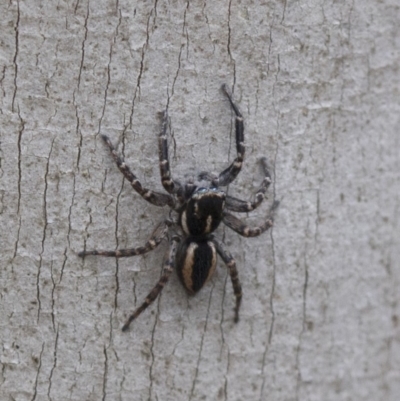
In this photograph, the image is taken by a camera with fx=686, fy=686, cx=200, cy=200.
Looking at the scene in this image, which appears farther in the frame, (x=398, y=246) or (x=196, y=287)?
(x=398, y=246)

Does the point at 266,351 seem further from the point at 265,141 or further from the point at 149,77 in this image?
the point at 149,77

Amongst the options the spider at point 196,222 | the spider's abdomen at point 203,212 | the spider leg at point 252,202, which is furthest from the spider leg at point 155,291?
the spider leg at point 252,202

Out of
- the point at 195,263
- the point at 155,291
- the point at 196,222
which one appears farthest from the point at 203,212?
the point at 155,291

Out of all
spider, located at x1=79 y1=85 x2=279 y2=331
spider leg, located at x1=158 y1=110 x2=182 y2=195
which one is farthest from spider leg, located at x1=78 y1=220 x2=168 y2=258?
spider leg, located at x1=158 y1=110 x2=182 y2=195

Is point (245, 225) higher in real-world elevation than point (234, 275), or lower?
higher

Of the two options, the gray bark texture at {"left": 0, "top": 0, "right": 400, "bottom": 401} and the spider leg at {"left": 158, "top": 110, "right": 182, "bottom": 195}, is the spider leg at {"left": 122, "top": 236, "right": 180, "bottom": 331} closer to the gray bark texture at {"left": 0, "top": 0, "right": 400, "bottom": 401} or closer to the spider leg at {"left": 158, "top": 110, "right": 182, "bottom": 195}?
the gray bark texture at {"left": 0, "top": 0, "right": 400, "bottom": 401}

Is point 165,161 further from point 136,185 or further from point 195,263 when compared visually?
point 195,263

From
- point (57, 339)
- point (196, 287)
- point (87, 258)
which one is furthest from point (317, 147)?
point (57, 339)
